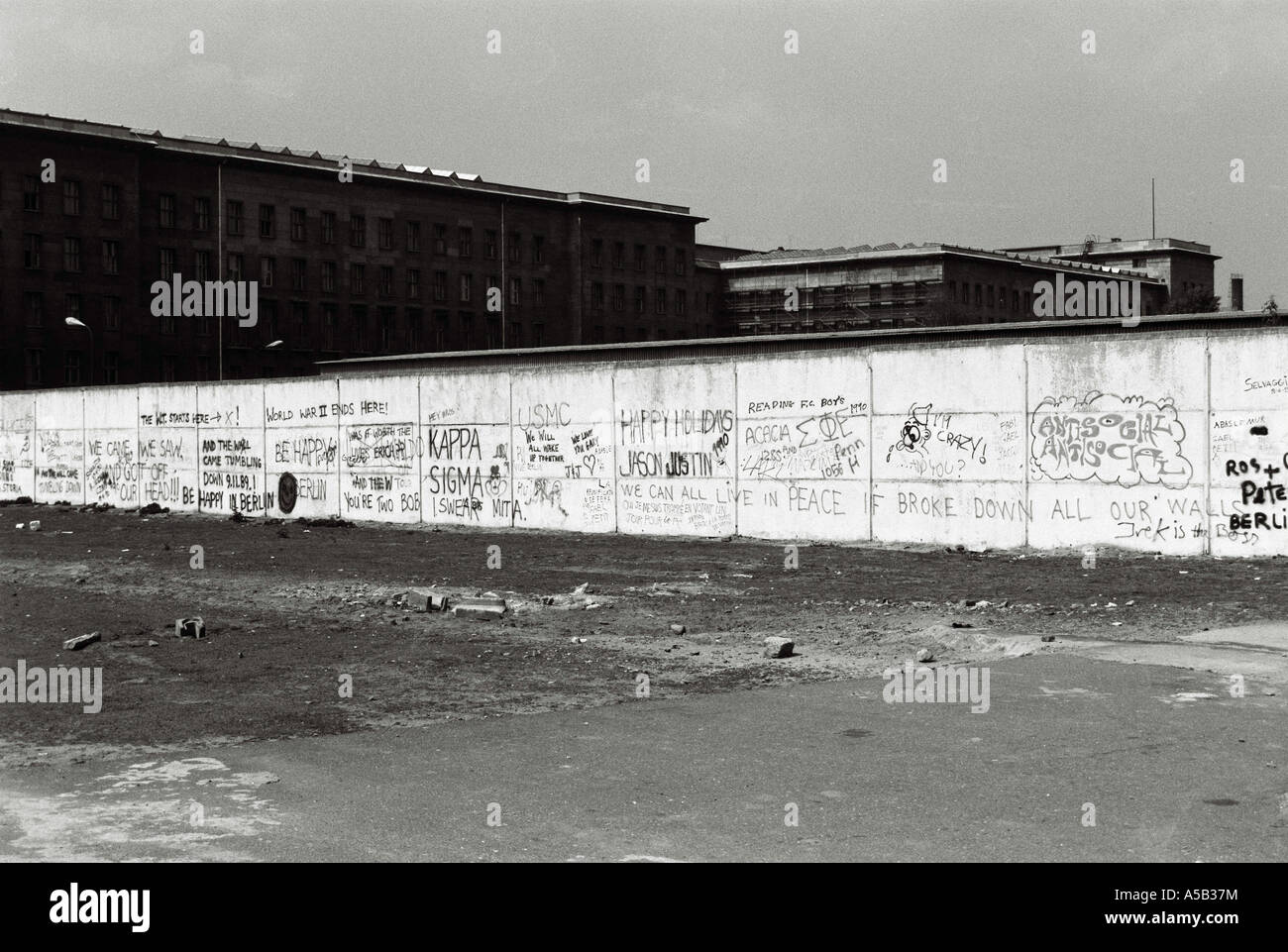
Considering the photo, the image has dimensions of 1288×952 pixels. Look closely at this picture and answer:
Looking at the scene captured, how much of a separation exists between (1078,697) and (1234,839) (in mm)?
3854

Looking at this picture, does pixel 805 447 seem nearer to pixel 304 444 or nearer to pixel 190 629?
pixel 190 629

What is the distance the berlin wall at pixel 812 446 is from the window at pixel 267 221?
188ft

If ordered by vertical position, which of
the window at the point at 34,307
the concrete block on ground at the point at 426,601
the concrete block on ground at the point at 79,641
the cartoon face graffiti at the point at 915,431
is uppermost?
the window at the point at 34,307

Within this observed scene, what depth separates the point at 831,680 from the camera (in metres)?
11.6

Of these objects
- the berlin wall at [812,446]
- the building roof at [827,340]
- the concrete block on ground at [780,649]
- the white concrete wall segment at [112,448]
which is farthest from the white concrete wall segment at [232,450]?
the concrete block on ground at [780,649]

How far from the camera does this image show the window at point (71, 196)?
3310 inches

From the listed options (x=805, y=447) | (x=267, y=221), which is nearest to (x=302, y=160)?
(x=267, y=221)

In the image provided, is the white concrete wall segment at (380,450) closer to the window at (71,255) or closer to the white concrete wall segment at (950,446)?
the white concrete wall segment at (950,446)

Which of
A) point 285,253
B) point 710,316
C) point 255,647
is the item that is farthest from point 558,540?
point 710,316

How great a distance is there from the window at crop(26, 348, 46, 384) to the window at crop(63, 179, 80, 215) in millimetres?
7941

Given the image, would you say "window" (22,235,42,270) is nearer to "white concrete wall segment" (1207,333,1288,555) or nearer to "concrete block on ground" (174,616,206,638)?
"white concrete wall segment" (1207,333,1288,555)

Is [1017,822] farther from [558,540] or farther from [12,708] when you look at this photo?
[558,540]

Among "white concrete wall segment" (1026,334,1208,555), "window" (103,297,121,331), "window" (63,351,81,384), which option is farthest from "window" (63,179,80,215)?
"white concrete wall segment" (1026,334,1208,555)

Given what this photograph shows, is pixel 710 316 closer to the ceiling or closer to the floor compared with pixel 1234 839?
closer to the ceiling
